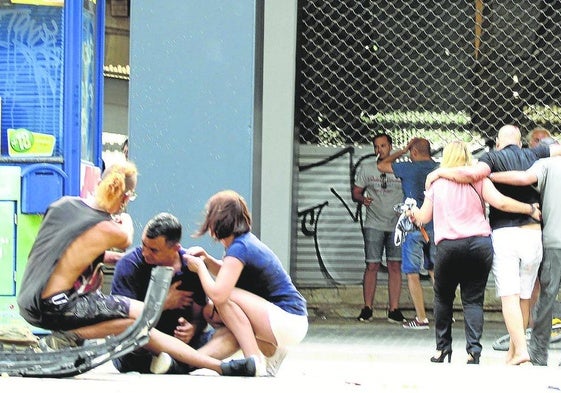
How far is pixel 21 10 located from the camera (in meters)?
10.0

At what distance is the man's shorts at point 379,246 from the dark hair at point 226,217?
5578 millimetres

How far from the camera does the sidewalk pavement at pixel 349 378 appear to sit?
7418 mm

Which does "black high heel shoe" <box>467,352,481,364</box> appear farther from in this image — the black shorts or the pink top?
the black shorts

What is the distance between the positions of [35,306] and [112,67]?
7.53 meters

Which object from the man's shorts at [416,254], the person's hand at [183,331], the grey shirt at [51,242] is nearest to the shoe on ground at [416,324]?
A: the man's shorts at [416,254]

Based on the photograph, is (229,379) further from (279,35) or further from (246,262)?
(279,35)

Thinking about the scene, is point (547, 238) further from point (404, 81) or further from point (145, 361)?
point (404, 81)

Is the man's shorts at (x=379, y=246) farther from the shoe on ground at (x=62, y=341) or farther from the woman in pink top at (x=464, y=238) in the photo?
the shoe on ground at (x=62, y=341)

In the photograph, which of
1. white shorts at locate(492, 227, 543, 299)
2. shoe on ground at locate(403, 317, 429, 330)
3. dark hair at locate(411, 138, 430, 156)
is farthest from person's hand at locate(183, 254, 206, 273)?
dark hair at locate(411, 138, 430, 156)

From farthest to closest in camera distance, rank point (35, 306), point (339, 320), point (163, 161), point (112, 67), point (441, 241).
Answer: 1. point (112, 67)
2. point (339, 320)
3. point (163, 161)
4. point (441, 241)
5. point (35, 306)

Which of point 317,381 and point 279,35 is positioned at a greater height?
point 279,35

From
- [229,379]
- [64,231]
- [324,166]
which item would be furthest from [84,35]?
[324,166]

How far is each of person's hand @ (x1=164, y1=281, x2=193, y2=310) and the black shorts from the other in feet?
0.93

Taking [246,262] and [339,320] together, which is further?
[339,320]
